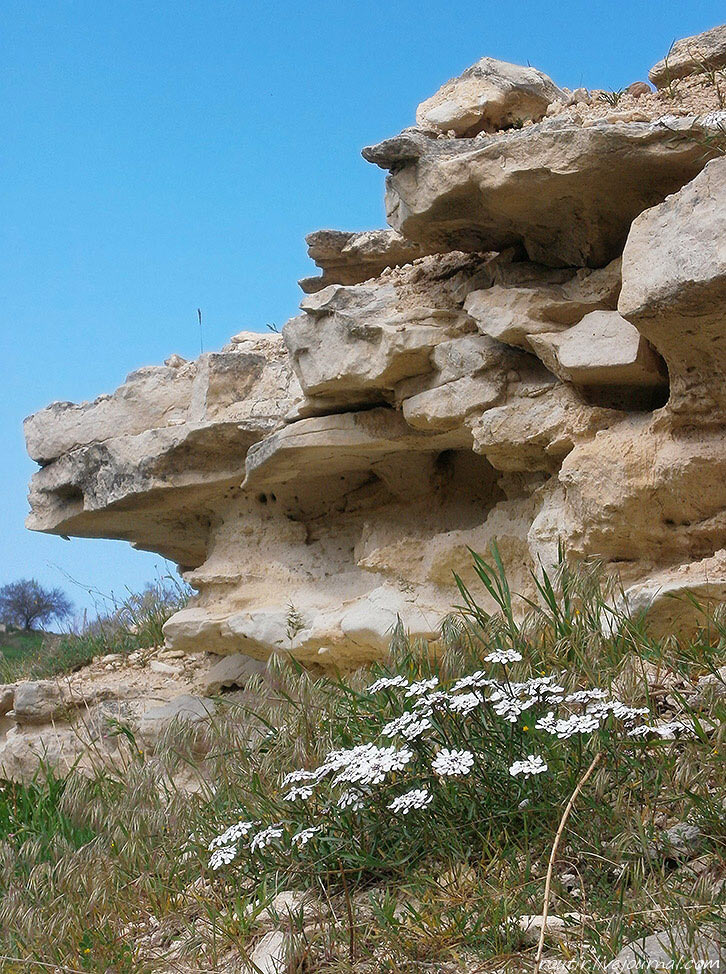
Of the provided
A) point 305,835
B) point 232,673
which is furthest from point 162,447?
→ point 305,835

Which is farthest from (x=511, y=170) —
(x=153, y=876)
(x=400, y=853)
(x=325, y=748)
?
(x=153, y=876)

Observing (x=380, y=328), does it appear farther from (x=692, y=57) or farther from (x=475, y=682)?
(x=475, y=682)

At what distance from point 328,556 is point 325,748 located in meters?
2.59

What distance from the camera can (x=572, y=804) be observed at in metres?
3.32

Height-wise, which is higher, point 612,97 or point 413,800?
point 612,97

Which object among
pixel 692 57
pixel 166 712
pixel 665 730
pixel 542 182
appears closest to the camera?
pixel 665 730

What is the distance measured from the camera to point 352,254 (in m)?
7.07

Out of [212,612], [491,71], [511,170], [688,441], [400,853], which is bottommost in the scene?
[400,853]

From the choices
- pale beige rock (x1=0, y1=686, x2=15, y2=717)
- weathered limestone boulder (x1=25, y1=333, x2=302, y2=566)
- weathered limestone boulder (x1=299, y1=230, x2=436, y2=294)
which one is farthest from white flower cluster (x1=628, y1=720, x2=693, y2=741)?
pale beige rock (x1=0, y1=686, x2=15, y2=717)

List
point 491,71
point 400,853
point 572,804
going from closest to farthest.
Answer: point 572,804, point 400,853, point 491,71

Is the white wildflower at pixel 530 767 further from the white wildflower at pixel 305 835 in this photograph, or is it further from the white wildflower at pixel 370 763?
the white wildflower at pixel 305 835

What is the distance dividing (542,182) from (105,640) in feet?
19.5

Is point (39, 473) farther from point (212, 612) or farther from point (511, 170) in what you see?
point (511, 170)

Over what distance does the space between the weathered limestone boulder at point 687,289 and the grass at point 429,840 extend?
0.94 meters
